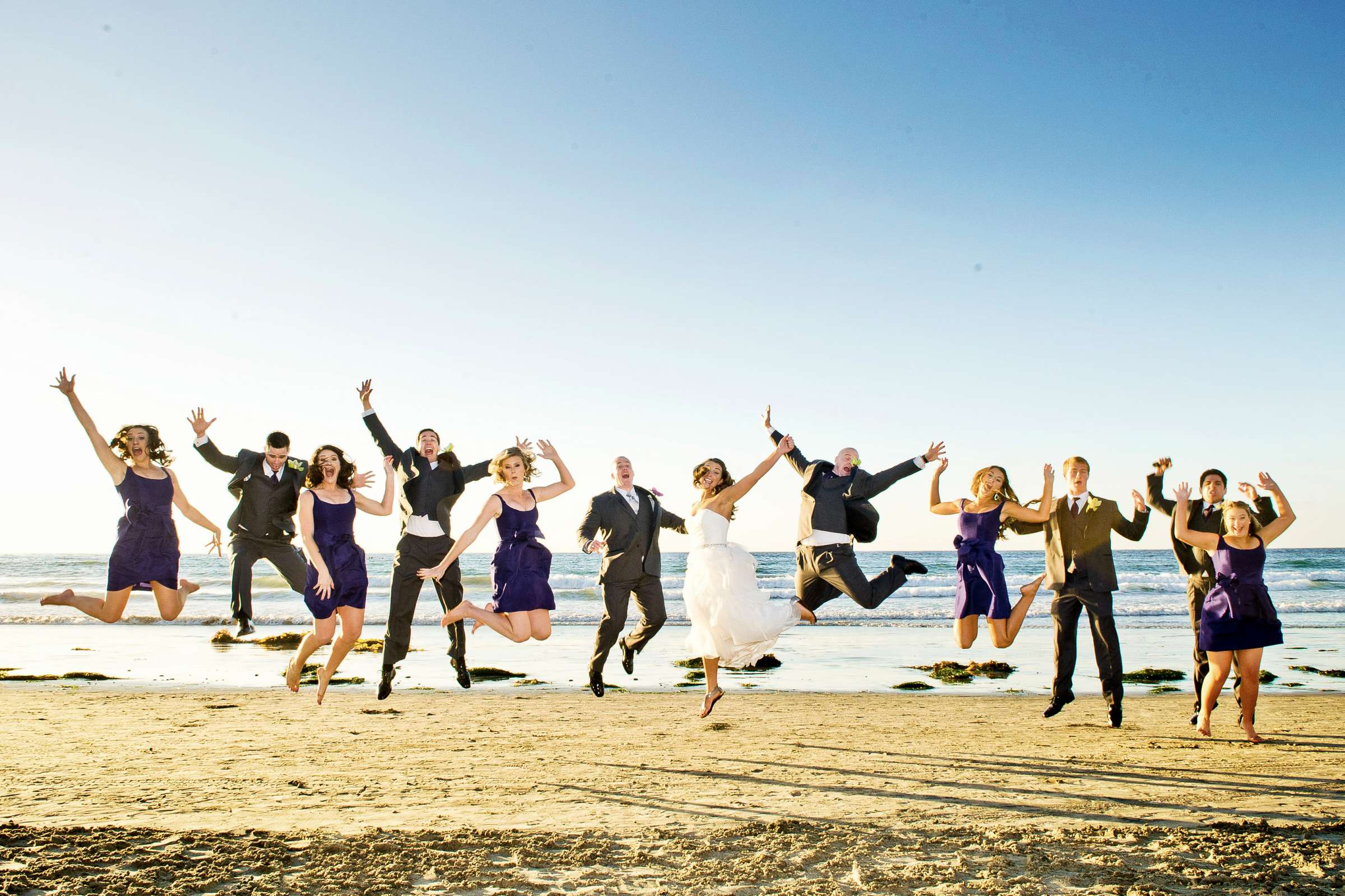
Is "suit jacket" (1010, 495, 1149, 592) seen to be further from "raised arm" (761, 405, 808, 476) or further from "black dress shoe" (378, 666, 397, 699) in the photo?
"black dress shoe" (378, 666, 397, 699)

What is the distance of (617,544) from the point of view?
8.93m

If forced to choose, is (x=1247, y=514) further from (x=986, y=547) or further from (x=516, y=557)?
(x=516, y=557)

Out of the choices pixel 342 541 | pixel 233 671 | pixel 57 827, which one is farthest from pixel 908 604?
pixel 57 827

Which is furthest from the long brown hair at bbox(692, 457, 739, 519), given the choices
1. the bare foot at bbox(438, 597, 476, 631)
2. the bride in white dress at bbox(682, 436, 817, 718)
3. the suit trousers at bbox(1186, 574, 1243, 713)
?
the suit trousers at bbox(1186, 574, 1243, 713)

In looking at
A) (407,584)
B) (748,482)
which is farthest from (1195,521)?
(407,584)

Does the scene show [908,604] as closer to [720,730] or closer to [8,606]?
[720,730]

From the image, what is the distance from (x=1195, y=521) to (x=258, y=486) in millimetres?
9030

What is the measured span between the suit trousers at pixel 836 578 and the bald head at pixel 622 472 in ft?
5.89

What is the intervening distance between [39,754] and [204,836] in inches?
147

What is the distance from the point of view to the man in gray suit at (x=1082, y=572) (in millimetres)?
8625

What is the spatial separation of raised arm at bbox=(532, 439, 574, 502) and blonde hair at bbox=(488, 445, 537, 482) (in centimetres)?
22

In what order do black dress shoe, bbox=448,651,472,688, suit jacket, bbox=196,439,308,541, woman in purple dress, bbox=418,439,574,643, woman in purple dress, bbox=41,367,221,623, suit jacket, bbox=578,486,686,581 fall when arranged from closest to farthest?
woman in purple dress, bbox=41,367,221,623
woman in purple dress, bbox=418,439,574,643
suit jacket, bbox=196,439,308,541
suit jacket, bbox=578,486,686,581
black dress shoe, bbox=448,651,472,688

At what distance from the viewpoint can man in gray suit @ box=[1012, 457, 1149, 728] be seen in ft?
28.3

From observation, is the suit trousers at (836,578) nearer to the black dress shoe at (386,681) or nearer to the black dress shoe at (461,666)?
the black dress shoe at (461,666)
